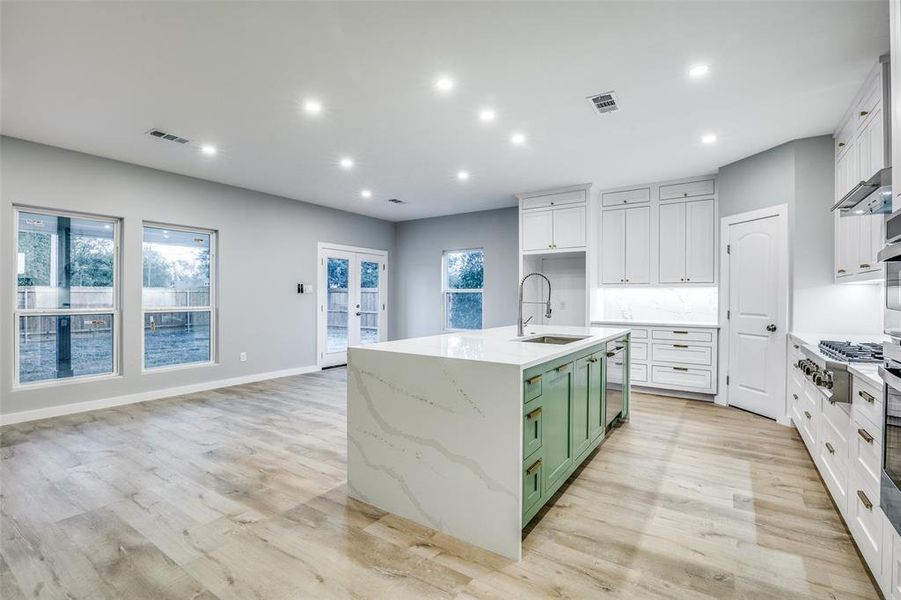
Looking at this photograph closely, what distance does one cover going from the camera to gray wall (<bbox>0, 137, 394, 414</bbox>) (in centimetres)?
418

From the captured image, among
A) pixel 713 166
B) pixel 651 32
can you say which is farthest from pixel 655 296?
pixel 651 32

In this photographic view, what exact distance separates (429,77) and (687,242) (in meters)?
4.07

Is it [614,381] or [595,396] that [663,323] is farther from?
[595,396]

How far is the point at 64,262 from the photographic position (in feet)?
14.9

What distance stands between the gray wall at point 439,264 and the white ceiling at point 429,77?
8.43 ft

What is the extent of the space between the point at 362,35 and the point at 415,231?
5897 millimetres

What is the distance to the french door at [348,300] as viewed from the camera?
23.7 ft

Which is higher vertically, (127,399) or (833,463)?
(833,463)

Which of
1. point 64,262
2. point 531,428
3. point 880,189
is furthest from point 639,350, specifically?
point 64,262

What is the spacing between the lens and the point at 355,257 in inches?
306

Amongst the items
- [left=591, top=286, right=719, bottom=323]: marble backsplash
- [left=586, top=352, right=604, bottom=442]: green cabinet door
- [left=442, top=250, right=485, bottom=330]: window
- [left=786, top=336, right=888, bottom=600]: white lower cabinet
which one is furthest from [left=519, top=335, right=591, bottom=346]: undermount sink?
[left=442, top=250, right=485, bottom=330]: window

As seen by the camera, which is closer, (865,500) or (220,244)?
(865,500)

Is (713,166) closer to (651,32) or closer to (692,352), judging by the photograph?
(692,352)

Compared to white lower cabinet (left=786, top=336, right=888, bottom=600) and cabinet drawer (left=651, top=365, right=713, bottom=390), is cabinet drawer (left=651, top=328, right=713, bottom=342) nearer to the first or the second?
cabinet drawer (left=651, top=365, right=713, bottom=390)
